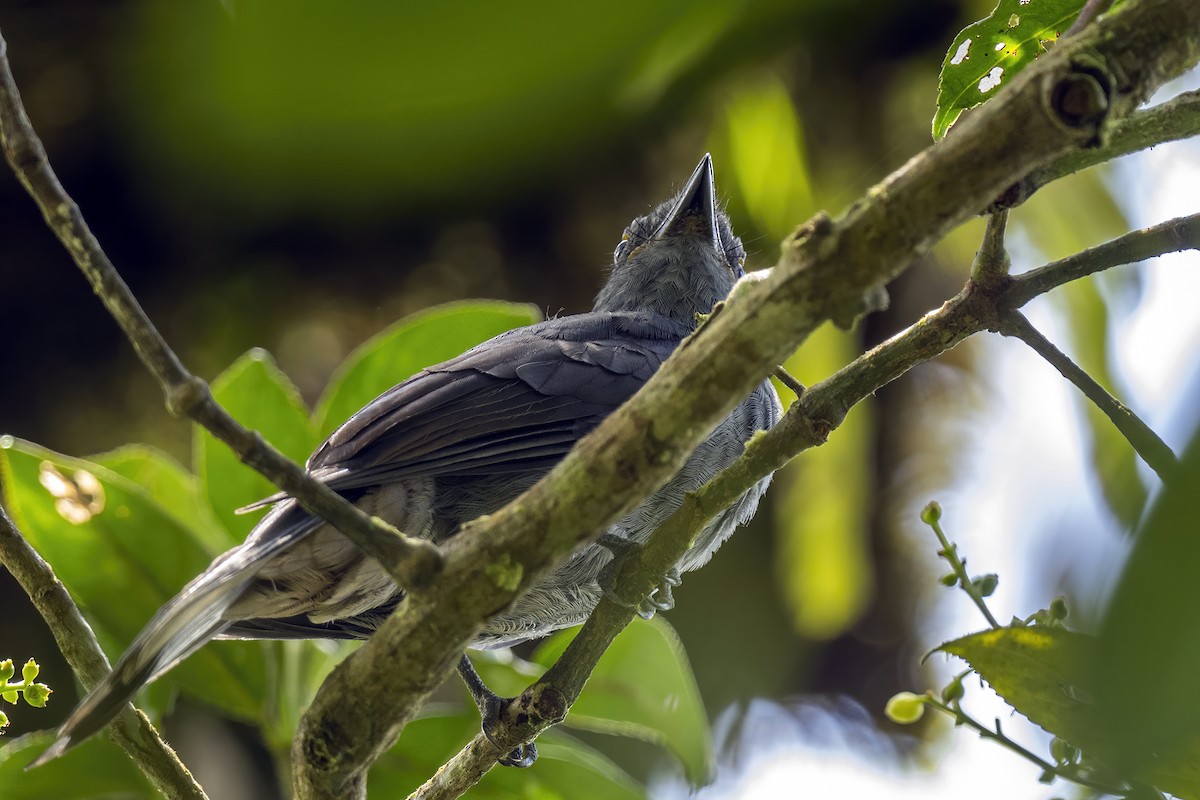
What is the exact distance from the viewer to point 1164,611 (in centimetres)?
58

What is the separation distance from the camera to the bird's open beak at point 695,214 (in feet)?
13.8

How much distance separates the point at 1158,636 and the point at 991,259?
1.37m

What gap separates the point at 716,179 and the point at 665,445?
161 inches

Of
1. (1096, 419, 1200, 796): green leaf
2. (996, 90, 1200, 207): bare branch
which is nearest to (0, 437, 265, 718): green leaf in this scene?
(996, 90, 1200, 207): bare branch

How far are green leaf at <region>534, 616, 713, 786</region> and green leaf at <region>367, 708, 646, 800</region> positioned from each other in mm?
122

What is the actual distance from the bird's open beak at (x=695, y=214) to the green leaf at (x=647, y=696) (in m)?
1.76

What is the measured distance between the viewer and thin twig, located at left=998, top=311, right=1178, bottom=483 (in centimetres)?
171

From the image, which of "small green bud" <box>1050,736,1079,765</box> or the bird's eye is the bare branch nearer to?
"small green bud" <box>1050,736,1079,765</box>

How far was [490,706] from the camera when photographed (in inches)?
121

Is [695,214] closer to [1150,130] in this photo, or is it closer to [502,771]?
[502,771]

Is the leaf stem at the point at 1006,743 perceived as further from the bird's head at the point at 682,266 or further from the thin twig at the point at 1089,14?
the bird's head at the point at 682,266

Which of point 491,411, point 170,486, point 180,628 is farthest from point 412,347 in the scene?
point 180,628

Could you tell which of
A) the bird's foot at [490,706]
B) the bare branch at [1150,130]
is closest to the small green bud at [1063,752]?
the bare branch at [1150,130]

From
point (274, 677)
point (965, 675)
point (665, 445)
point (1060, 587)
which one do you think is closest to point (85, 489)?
point (274, 677)
